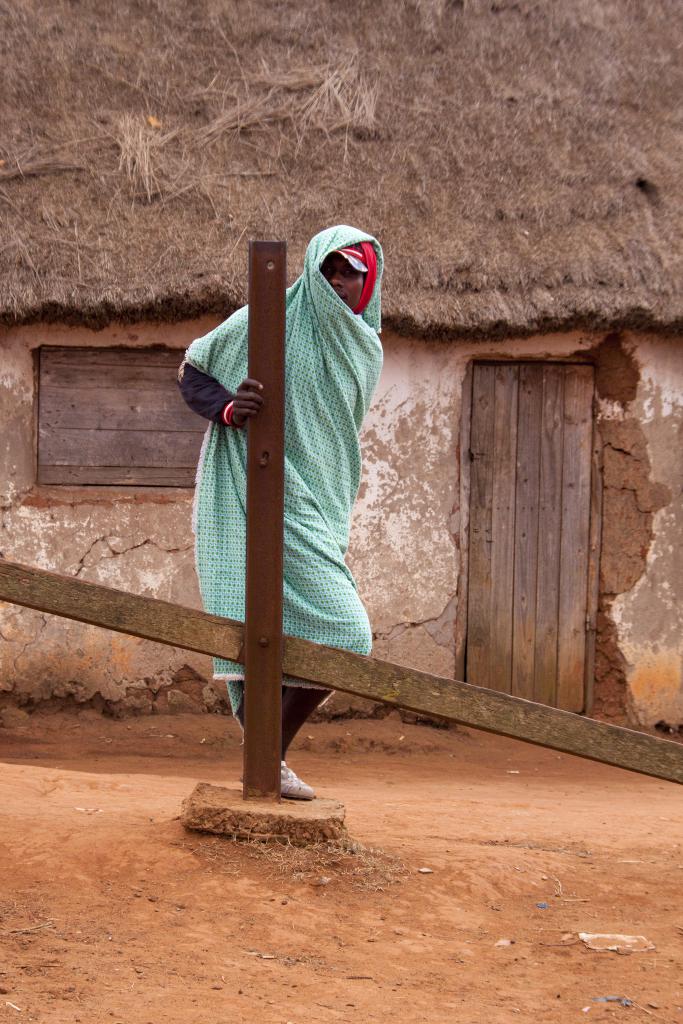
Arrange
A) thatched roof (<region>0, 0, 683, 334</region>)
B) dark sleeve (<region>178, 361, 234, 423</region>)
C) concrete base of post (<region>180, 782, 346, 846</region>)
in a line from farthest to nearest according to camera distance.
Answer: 1. thatched roof (<region>0, 0, 683, 334</region>)
2. dark sleeve (<region>178, 361, 234, 423</region>)
3. concrete base of post (<region>180, 782, 346, 846</region>)

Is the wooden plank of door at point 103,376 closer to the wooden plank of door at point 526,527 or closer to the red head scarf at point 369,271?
the wooden plank of door at point 526,527

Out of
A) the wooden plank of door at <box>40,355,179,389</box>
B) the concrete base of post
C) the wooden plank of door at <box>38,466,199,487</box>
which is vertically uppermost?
the wooden plank of door at <box>40,355,179,389</box>

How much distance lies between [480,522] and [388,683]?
3934 millimetres

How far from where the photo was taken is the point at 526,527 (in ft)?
22.6

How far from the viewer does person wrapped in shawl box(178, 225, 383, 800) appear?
11.1 ft

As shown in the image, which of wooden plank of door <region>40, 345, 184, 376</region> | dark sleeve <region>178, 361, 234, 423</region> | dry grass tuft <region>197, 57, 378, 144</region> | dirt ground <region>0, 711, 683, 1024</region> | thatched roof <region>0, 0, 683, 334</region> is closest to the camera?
dirt ground <region>0, 711, 683, 1024</region>

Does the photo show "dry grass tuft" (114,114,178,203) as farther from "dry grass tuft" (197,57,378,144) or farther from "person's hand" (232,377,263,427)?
"person's hand" (232,377,263,427)

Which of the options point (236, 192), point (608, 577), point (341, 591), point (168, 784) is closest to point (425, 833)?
point (341, 591)

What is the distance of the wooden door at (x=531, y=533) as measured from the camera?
684cm

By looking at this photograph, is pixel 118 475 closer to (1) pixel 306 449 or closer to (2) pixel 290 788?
(1) pixel 306 449

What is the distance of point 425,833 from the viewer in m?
3.96

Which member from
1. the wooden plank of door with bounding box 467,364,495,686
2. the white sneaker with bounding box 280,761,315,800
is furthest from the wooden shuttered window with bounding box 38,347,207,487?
the white sneaker with bounding box 280,761,315,800

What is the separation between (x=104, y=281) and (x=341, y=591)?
3.44m

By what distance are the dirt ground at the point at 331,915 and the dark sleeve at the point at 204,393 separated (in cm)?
119
